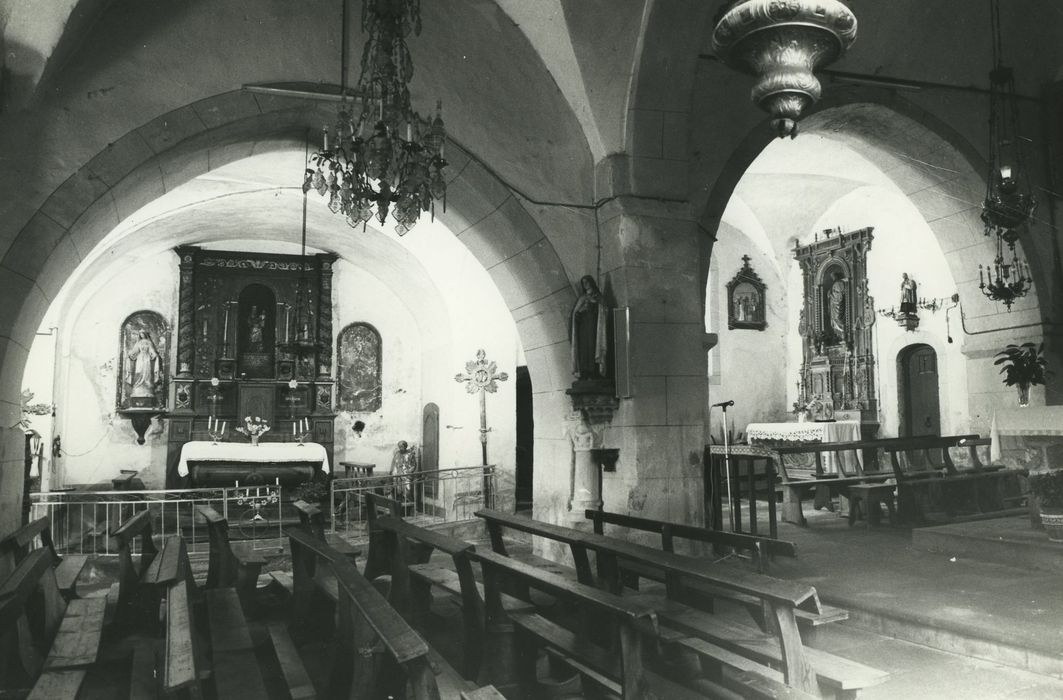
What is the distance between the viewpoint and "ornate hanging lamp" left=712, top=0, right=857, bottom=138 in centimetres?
348

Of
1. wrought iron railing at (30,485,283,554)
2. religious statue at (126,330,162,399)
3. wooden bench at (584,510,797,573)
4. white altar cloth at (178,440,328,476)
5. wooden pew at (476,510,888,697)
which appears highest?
religious statue at (126,330,162,399)

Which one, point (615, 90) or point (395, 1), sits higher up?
point (615, 90)

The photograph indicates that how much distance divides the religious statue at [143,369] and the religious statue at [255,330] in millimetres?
1606

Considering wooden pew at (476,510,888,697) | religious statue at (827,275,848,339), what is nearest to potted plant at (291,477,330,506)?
wooden pew at (476,510,888,697)

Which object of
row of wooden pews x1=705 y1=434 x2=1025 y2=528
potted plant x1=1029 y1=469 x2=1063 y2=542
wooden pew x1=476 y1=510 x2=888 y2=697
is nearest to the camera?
wooden pew x1=476 y1=510 x2=888 y2=697

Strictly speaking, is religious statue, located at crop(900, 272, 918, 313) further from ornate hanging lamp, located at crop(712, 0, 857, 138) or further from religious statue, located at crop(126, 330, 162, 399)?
religious statue, located at crop(126, 330, 162, 399)

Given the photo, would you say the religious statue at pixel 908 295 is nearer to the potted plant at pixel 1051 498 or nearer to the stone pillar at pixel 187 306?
the potted plant at pixel 1051 498

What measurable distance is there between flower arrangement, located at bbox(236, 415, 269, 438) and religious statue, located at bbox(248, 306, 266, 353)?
1374 millimetres

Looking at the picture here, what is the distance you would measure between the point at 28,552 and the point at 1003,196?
28.2 feet

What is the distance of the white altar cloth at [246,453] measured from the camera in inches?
484

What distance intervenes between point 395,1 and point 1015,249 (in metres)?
8.33

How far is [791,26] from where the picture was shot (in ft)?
11.5

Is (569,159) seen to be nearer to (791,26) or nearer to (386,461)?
(791,26)

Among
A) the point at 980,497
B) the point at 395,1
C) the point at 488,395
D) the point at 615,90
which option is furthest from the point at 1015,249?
the point at 395,1
